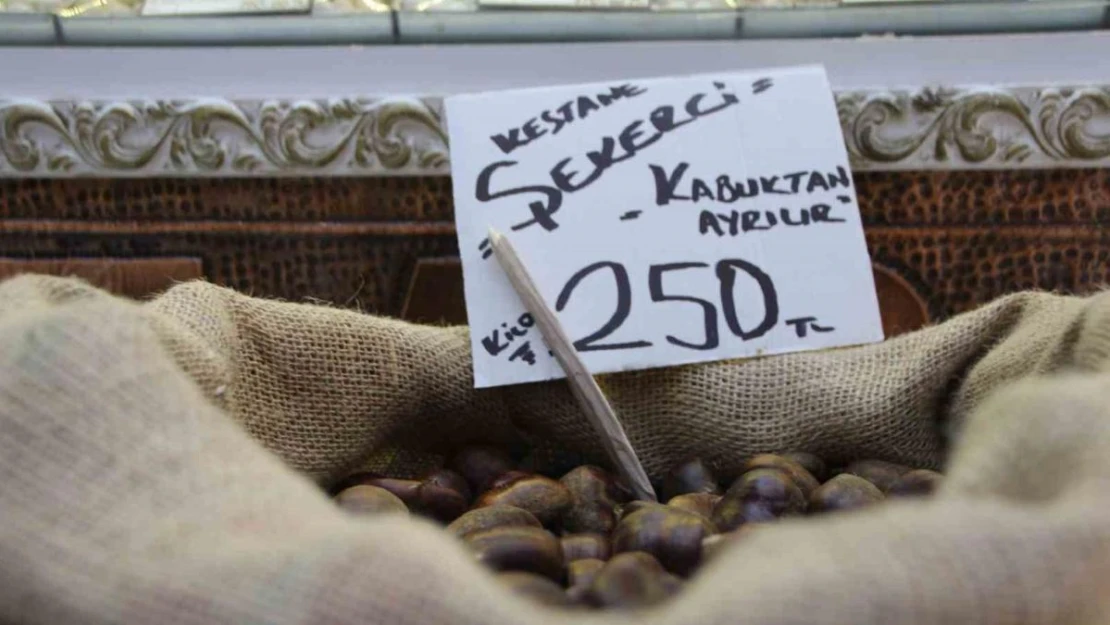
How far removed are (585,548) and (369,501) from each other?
171 mm

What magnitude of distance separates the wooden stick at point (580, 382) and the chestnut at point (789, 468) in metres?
0.10

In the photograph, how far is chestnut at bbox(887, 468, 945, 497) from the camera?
29.6 inches

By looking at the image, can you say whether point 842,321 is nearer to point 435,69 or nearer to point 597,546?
point 597,546

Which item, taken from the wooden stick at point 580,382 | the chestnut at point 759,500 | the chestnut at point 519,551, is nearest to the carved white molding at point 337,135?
the wooden stick at point 580,382

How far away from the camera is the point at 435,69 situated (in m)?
1.21

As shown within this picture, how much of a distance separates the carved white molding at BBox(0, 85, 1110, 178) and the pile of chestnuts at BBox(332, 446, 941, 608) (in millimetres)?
398

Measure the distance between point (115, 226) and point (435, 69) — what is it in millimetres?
385

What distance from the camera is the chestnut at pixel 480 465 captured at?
2.95 feet

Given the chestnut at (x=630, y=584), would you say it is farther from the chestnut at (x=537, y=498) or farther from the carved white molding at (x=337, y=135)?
the carved white molding at (x=337, y=135)

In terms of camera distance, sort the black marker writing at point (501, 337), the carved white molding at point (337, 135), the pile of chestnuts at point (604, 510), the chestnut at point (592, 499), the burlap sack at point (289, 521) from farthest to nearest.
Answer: the carved white molding at point (337, 135)
the black marker writing at point (501, 337)
the chestnut at point (592, 499)
the pile of chestnuts at point (604, 510)
the burlap sack at point (289, 521)

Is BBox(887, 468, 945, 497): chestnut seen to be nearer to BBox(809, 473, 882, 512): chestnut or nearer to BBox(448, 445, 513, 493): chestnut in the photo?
BBox(809, 473, 882, 512): chestnut

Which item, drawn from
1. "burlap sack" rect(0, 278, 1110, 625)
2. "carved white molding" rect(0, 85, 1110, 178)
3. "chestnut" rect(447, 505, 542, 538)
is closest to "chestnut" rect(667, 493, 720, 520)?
"chestnut" rect(447, 505, 542, 538)

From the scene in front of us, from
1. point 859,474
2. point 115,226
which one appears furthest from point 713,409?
point 115,226

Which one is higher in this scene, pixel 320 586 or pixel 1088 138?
pixel 1088 138
